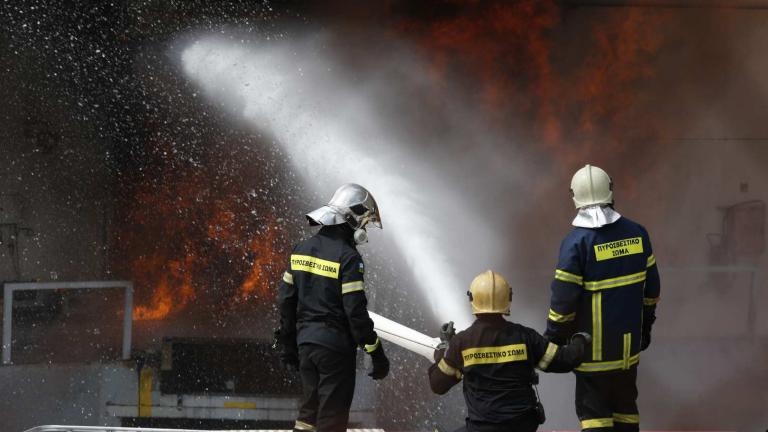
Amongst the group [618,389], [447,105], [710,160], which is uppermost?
[447,105]

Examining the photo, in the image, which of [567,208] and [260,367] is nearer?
[260,367]

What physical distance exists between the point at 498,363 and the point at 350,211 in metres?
1.30

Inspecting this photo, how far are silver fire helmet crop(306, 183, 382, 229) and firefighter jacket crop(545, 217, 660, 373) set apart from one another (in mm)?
1079

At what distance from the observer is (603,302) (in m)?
3.95

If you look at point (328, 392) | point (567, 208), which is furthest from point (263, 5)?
point (328, 392)

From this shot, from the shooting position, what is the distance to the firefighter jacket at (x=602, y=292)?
3.91m

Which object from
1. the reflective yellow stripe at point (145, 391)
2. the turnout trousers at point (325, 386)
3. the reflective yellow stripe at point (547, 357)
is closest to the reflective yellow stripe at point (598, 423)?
the reflective yellow stripe at point (547, 357)

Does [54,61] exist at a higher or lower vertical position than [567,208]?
higher

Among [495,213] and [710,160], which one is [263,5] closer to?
[495,213]

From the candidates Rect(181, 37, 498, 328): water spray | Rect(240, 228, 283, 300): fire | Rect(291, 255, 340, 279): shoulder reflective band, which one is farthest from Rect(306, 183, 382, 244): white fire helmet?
Rect(240, 228, 283, 300): fire

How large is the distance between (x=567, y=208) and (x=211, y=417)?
221 inches

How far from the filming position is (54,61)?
38.6ft

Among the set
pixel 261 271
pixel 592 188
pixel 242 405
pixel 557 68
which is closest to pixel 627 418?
pixel 592 188

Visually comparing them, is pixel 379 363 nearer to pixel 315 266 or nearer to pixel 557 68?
pixel 315 266
